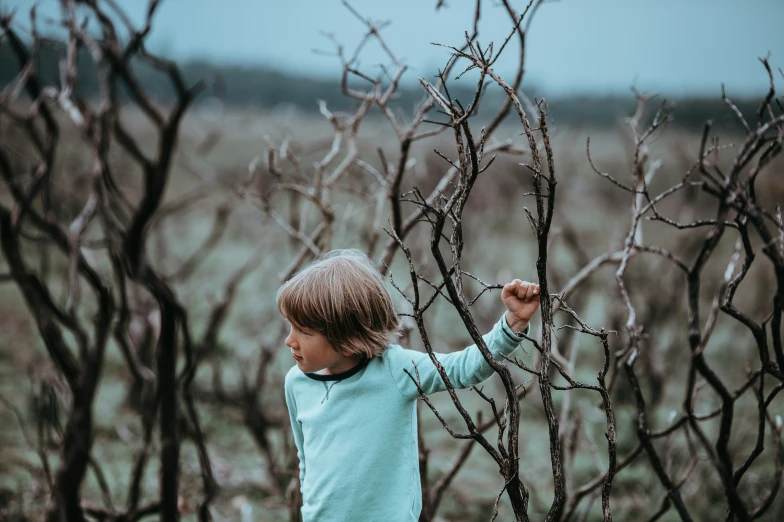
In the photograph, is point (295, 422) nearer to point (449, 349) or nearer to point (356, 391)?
point (356, 391)

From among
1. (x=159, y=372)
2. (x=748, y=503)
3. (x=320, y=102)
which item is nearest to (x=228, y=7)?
(x=320, y=102)

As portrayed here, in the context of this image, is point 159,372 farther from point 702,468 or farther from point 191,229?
point 191,229

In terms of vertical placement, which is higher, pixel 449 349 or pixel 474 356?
pixel 474 356

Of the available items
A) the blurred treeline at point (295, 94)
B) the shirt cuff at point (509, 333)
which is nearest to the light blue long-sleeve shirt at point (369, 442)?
the shirt cuff at point (509, 333)

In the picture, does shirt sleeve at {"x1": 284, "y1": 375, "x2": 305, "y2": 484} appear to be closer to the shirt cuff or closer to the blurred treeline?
the shirt cuff

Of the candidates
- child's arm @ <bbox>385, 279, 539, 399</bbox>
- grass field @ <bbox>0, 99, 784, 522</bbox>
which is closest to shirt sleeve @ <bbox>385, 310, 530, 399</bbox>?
child's arm @ <bbox>385, 279, 539, 399</bbox>

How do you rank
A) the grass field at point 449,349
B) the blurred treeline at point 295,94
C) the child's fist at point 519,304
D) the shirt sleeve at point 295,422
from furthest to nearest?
the blurred treeline at point 295,94
the grass field at point 449,349
the shirt sleeve at point 295,422
the child's fist at point 519,304

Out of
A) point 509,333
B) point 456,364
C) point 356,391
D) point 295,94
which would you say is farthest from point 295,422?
point 295,94

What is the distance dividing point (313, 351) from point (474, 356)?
328 millimetres

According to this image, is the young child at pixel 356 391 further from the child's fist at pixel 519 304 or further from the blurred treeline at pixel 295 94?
the blurred treeline at pixel 295 94

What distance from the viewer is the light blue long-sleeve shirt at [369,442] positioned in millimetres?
1265

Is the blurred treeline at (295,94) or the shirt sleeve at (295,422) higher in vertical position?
the blurred treeline at (295,94)

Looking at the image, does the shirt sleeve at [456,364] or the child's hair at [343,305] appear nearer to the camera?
the shirt sleeve at [456,364]

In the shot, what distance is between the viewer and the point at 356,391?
1296 millimetres
